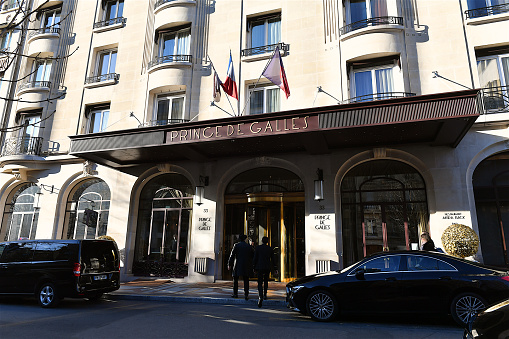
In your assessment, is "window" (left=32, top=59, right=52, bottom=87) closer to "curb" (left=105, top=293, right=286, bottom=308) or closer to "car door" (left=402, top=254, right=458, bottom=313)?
"curb" (left=105, top=293, right=286, bottom=308)

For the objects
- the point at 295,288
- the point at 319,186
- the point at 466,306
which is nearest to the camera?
the point at 466,306

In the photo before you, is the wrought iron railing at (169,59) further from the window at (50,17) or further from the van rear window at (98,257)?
the van rear window at (98,257)

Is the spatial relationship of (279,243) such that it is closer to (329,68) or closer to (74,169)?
(329,68)

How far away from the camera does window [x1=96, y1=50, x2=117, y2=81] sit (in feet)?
58.0

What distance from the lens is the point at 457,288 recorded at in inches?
255

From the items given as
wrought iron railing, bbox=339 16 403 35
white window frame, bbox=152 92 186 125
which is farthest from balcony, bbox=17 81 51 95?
wrought iron railing, bbox=339 16 403 35

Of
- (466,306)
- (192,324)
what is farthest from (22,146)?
(466,306)

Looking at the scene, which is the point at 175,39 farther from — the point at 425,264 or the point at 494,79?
the point at 425,264

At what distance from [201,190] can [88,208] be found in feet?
19.9

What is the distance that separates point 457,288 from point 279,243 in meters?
7.35

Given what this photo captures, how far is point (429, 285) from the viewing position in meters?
6.62

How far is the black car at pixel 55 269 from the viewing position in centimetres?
884

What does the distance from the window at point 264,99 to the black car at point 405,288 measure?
8375 mm

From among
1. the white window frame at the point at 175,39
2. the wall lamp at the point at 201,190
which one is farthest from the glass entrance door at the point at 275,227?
the white window frame at the point at 175,39
